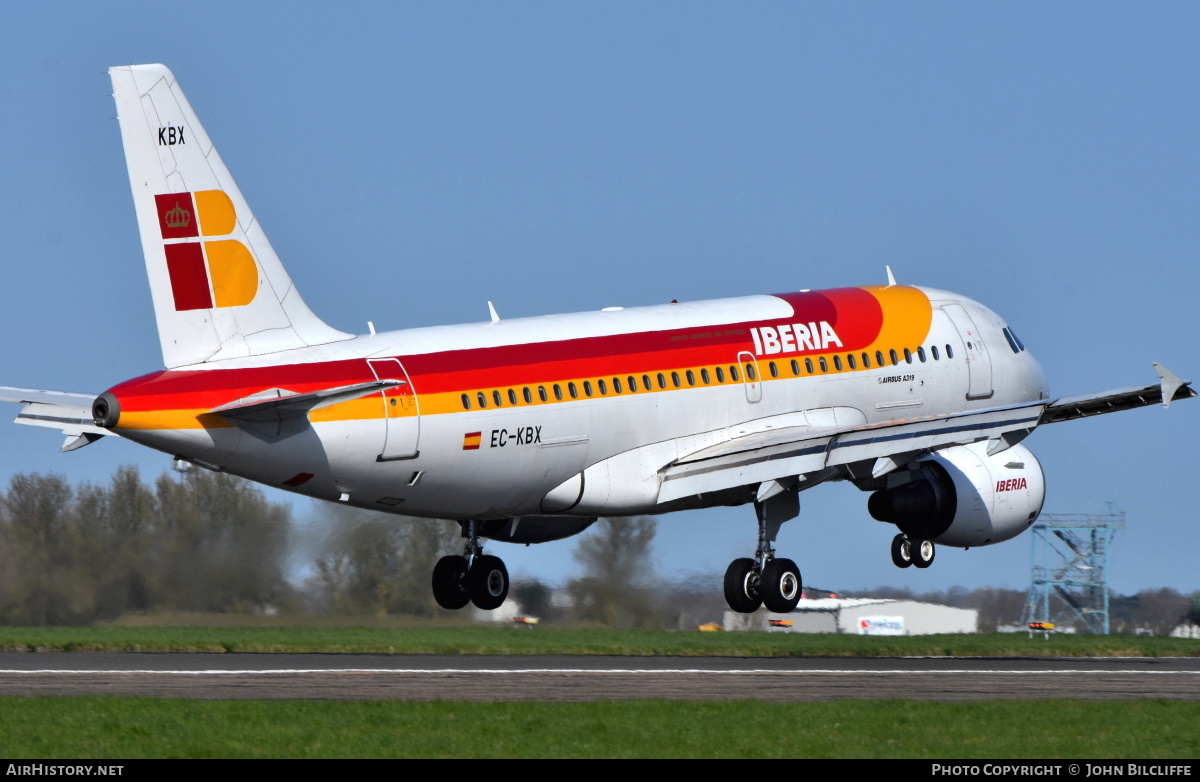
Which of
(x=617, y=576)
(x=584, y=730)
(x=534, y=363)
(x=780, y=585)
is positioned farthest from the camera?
(x=617, y=576)

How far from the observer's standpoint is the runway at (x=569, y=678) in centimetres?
2850

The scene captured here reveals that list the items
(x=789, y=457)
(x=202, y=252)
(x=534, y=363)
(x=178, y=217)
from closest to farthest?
(x=178, y=217) < (x=202, y=252) < (x=534, y=363) < (x=789, y=457)

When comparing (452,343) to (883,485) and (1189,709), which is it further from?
(1189,709)

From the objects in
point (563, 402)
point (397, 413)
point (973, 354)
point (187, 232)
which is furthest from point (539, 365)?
point (973, 354)

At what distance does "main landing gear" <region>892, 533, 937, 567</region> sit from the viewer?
43531mm

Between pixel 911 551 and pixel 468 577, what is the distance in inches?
396

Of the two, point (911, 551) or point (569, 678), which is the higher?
point (911, 551)

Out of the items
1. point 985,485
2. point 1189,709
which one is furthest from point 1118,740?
point 985,485

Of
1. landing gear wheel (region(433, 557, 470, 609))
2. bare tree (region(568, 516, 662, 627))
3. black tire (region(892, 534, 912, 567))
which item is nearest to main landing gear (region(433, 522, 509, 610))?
landing gear wheel (region(433, 557, 470, 609))

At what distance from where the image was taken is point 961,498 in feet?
139

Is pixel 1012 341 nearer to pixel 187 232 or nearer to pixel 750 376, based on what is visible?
pixel 750 376

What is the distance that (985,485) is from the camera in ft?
140

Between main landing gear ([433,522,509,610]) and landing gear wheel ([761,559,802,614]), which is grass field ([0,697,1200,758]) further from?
main landing gear ([433,522,509,610])

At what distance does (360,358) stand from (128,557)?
36.2 ft
